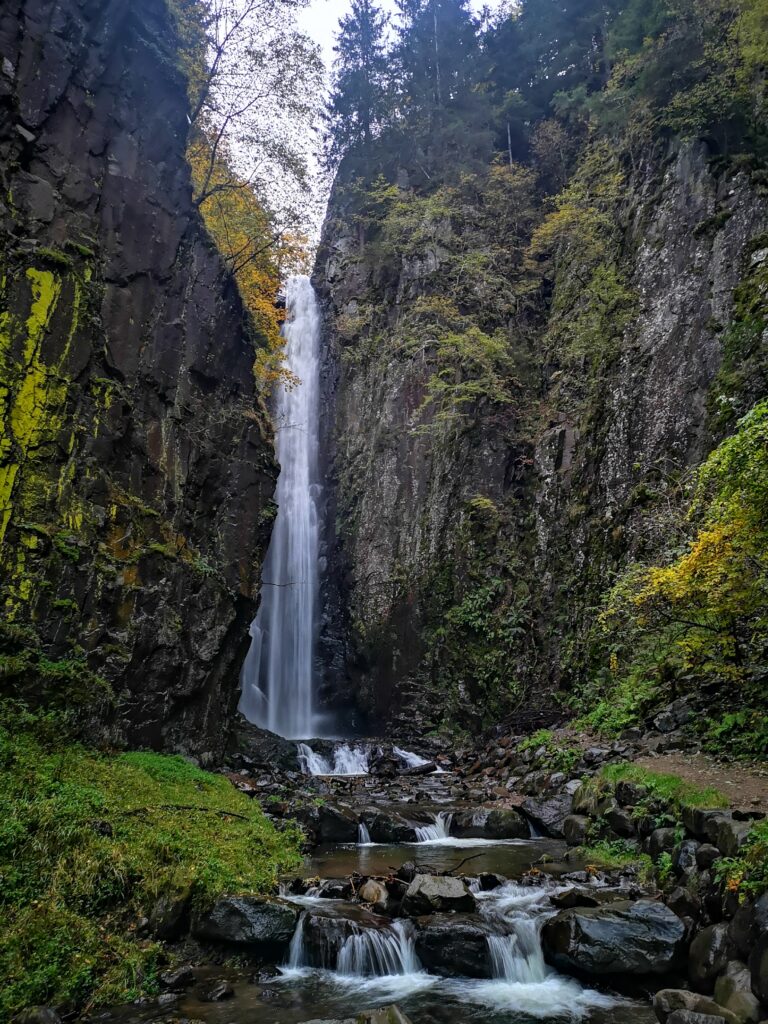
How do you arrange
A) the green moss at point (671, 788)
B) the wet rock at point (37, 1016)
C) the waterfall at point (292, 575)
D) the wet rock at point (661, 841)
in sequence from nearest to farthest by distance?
the wet rock at point (37, 1016) → the green moss at point (671, 788) → the wet rock at point (661, 841) → the waterfall at point (292, 575)

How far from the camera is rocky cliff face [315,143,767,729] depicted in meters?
16.3

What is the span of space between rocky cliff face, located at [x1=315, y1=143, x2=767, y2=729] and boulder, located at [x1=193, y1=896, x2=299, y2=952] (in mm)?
8987

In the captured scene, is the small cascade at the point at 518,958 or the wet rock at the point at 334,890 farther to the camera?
the wet rock at the point at 334,890

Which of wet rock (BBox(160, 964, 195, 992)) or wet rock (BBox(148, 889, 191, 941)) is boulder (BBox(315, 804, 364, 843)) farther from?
Result: wet rock (BBox(160, 964, 195, 992))

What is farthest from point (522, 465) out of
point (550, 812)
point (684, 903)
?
point (684, 903)

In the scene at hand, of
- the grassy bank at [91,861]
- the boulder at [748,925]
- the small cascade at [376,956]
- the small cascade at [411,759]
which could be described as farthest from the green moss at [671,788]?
the small cascade at [411,759]

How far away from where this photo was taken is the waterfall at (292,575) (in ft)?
79.4

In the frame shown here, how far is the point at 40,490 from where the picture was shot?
32.3 ft

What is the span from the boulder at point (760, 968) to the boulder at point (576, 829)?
4.82 meters

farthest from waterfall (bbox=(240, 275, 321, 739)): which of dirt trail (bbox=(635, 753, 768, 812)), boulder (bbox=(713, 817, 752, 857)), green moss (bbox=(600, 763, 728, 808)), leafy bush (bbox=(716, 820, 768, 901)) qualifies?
leafy bush (bbox=(716, 820, 768, 901))

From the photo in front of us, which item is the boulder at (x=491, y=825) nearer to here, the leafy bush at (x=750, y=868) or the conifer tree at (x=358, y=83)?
the leafy bush at (x=750, y=868)

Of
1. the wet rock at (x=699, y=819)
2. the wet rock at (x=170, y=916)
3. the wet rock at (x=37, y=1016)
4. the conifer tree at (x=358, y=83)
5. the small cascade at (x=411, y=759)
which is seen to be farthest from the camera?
the conifer tree at (x=358, y=83)

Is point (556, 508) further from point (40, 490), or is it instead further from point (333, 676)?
point (40, 490)

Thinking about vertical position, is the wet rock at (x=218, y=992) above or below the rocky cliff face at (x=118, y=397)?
below
